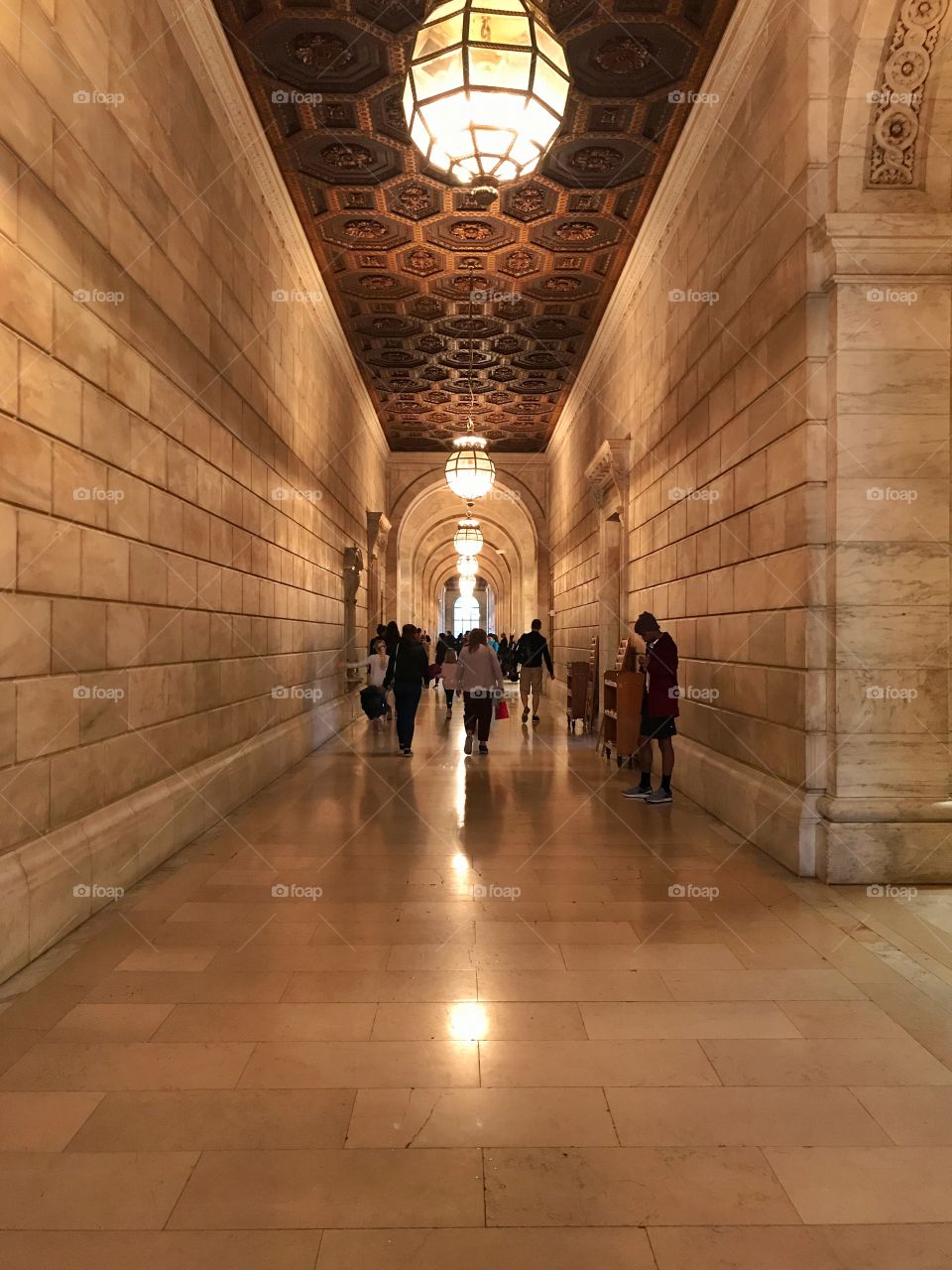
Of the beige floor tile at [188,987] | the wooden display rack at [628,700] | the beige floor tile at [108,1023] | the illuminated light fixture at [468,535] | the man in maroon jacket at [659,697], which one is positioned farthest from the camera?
the illuminated light fixture at [468,535]

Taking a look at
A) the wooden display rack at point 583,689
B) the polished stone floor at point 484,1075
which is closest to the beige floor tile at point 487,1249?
the polished stone floor at point 484,1075

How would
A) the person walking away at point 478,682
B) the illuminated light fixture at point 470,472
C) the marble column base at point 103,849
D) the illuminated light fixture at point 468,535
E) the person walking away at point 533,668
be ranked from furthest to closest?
1. the illuminated light fixture at point 468,535
2. the illuminated light fixture at point 470,472
3. the person walking away at point 533,668
4. the person walking away at point 478,682
5. the marble column base at point 103,849

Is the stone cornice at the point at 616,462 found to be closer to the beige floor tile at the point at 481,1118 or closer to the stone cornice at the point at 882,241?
the stone cornice at the point at 882,241

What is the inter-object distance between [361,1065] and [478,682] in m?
7.52

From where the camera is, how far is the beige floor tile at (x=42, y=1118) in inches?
96.5

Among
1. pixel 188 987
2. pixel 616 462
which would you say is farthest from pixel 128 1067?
pixel 616 462

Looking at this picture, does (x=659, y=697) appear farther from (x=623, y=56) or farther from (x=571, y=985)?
(x=623, y=56)

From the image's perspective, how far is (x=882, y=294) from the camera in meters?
5.05

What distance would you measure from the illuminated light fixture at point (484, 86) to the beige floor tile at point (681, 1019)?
12.6 ft

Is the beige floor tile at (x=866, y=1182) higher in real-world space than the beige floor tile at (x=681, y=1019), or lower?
higher

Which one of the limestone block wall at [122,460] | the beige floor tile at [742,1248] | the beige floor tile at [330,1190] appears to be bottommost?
the beige floor tile at [330,1190]

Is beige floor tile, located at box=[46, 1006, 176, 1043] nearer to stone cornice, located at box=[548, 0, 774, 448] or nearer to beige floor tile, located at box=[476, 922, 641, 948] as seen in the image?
beige floor tile, located at box=[476, 922, 641, 948]

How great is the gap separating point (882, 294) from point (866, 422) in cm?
75

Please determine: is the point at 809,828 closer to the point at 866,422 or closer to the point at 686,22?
the point at 866,422
